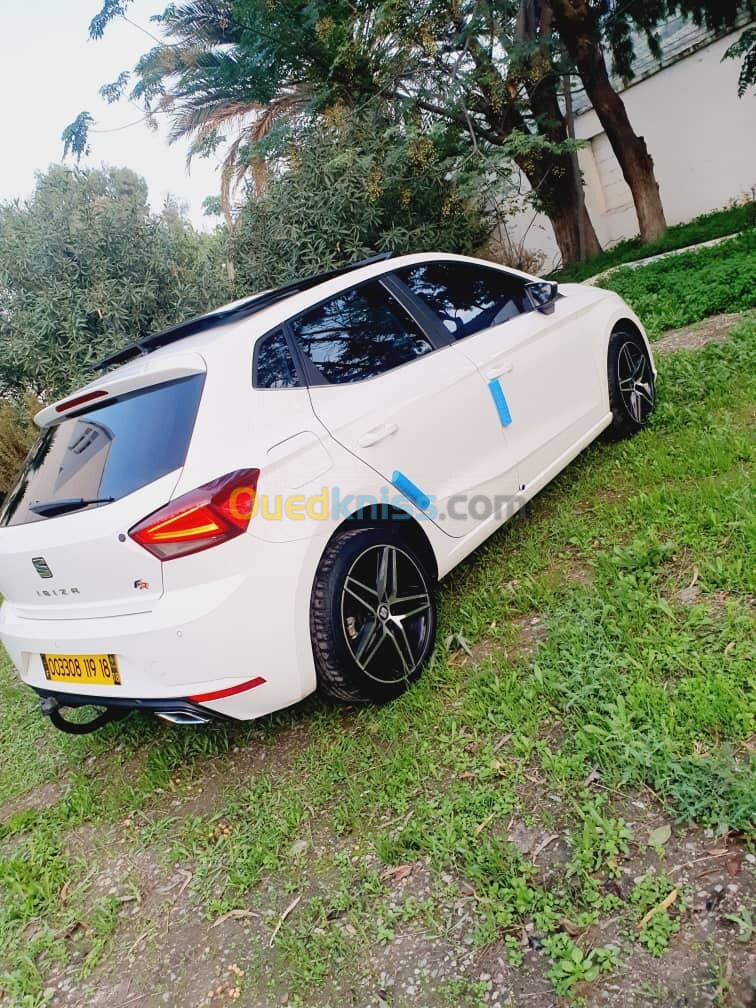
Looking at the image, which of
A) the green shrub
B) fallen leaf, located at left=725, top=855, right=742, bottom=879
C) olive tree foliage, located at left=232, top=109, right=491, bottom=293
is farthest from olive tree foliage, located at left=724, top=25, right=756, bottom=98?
fallen leaf, located at left=725, top=855, right=742, bottom=879

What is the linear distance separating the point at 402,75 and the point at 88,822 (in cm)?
953

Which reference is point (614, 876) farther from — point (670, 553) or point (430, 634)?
point (670, 553)

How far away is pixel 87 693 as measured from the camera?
8.25 feet

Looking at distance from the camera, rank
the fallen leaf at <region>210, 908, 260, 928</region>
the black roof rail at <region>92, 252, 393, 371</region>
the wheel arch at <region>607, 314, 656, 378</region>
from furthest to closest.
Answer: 1. the wheel arch at <region>607, 314, 656, 378</region>
2. the black roof rail at <region>92, 252, 393, 371</region>
3. the fallen leaf at <region>210, 908, 260, 928</region>

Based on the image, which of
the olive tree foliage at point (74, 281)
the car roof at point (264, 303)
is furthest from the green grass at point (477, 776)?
the olive tree foliage at point (74, 281)

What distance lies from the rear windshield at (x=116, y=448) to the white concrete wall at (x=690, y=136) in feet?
35.4

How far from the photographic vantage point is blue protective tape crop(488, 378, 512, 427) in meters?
3.29

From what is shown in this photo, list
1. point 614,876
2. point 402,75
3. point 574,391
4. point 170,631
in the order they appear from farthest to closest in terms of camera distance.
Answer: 1. point 402,75
2. point 574,391
3. point 170,631
4. point 614,876

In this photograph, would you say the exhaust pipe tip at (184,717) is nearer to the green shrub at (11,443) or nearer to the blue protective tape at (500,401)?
the blue protective tape at (500,401)

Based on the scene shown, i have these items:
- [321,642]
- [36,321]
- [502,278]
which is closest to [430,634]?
[321,642]

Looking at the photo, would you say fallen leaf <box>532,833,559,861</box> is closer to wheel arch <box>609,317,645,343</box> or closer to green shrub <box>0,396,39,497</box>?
wheel arch <box>609,317,645,343</box>

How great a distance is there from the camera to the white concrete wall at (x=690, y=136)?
12258 millimetres

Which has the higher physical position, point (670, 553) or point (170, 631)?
point (170, 631)

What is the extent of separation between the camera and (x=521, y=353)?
11.6 ft
